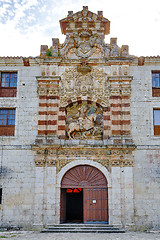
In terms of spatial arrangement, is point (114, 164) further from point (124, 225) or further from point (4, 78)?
point (4, 78)

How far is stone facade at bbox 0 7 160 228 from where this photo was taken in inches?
712

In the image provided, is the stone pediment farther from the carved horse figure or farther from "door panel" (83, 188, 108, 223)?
"door panel" (83, 188, 108, 223)

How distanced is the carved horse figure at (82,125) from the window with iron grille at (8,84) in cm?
419

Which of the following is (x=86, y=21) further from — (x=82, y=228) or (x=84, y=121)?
(x=82, y=228)

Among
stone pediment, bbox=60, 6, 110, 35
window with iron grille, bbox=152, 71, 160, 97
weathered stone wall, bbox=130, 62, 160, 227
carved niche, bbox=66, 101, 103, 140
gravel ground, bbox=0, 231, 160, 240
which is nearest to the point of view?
gravel ground, bbox=0, 231, 160, 240

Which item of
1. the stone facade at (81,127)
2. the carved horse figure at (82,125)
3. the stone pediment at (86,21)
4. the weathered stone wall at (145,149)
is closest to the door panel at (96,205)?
the stone facade at (81,127)

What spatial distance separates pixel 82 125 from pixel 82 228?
5.88m

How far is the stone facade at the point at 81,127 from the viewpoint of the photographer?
1808 cm

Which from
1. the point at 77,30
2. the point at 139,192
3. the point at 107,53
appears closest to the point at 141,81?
the point at 107,53

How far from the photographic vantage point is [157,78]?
19891mm

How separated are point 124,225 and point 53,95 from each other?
858cm

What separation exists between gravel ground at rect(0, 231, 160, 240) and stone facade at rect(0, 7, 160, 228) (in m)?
1.11

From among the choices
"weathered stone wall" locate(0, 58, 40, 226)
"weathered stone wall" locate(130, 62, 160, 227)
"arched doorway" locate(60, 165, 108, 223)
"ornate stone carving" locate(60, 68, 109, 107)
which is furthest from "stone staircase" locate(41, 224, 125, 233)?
"ornate stone carving" locate(60, 68, 109, 107)

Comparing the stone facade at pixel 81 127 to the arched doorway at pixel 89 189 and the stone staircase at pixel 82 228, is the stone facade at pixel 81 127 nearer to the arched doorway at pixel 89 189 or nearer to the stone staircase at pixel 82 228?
the arched doorway at pixel 89 189
